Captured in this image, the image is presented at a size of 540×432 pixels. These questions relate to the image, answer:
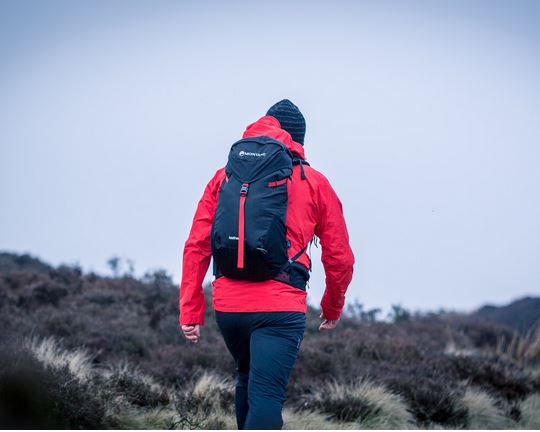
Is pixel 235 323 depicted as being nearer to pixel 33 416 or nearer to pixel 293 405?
pixel 33 416

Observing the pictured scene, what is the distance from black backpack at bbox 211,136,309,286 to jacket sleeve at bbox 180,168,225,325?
191 millimetres

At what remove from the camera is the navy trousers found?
4.25 metres

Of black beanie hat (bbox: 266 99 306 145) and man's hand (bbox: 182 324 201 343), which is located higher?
black beanie hat (bbox: 266 99 306 145)

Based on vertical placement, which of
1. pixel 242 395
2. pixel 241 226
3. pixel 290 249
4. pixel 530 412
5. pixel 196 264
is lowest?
pixel 530 412

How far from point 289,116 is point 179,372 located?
5000mm

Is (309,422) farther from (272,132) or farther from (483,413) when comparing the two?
(272,132)

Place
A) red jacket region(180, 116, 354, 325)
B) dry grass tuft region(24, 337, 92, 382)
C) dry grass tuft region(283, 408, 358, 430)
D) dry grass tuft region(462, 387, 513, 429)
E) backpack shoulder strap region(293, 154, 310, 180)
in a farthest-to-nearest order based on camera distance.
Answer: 1. dry grass tuft region(462, 387, 513, 429)
2. dry grass tuft region(24, 337, 92, 382)
3. dry grass tuft region(283, 408, 358, 430)
4. backpack shoulder strap region(293, 154, 310, 180)
5. red jacket region(180, 116, 354, 325)

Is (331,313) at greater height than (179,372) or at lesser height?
greater

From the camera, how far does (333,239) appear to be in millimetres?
4551

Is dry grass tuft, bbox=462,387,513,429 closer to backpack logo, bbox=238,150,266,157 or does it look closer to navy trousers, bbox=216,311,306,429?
navy trousers, bbox=216,311,306,429

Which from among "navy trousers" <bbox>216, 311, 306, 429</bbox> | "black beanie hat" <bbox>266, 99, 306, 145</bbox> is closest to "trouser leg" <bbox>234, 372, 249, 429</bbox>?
"navy trousers" <bbox>216, 311, 306, 429</bbox>

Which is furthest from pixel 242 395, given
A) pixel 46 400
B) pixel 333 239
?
pixel 46 400

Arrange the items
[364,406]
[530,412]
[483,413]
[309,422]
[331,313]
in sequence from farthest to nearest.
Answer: [530,412] → [483,413] → [364,406] → [309,422] → [331,313]

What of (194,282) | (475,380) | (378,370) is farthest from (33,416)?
(475,380)
